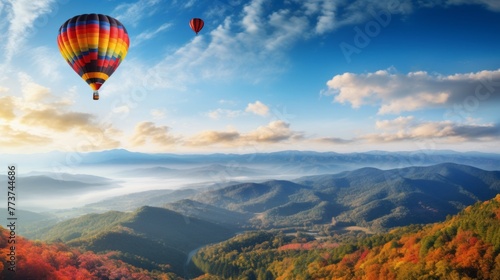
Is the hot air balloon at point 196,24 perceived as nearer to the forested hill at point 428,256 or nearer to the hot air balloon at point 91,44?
the hot air balloon at point 91,44

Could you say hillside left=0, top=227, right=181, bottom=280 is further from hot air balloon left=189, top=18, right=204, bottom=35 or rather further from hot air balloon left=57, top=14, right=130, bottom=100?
hot air balloon left=189, top=18, right=204, bottom=35

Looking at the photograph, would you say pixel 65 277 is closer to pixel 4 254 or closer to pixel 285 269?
pixel 4 254

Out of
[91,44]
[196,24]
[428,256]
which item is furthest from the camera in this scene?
[428,256]

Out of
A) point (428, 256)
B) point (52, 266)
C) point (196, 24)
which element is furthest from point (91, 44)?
point (428, 256)

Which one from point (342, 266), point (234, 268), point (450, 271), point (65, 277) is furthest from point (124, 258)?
point (450, 271)

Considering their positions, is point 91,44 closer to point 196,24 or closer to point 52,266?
point 196,24

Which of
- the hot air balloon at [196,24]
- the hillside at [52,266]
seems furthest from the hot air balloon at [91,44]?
the hillside at [52,266]
